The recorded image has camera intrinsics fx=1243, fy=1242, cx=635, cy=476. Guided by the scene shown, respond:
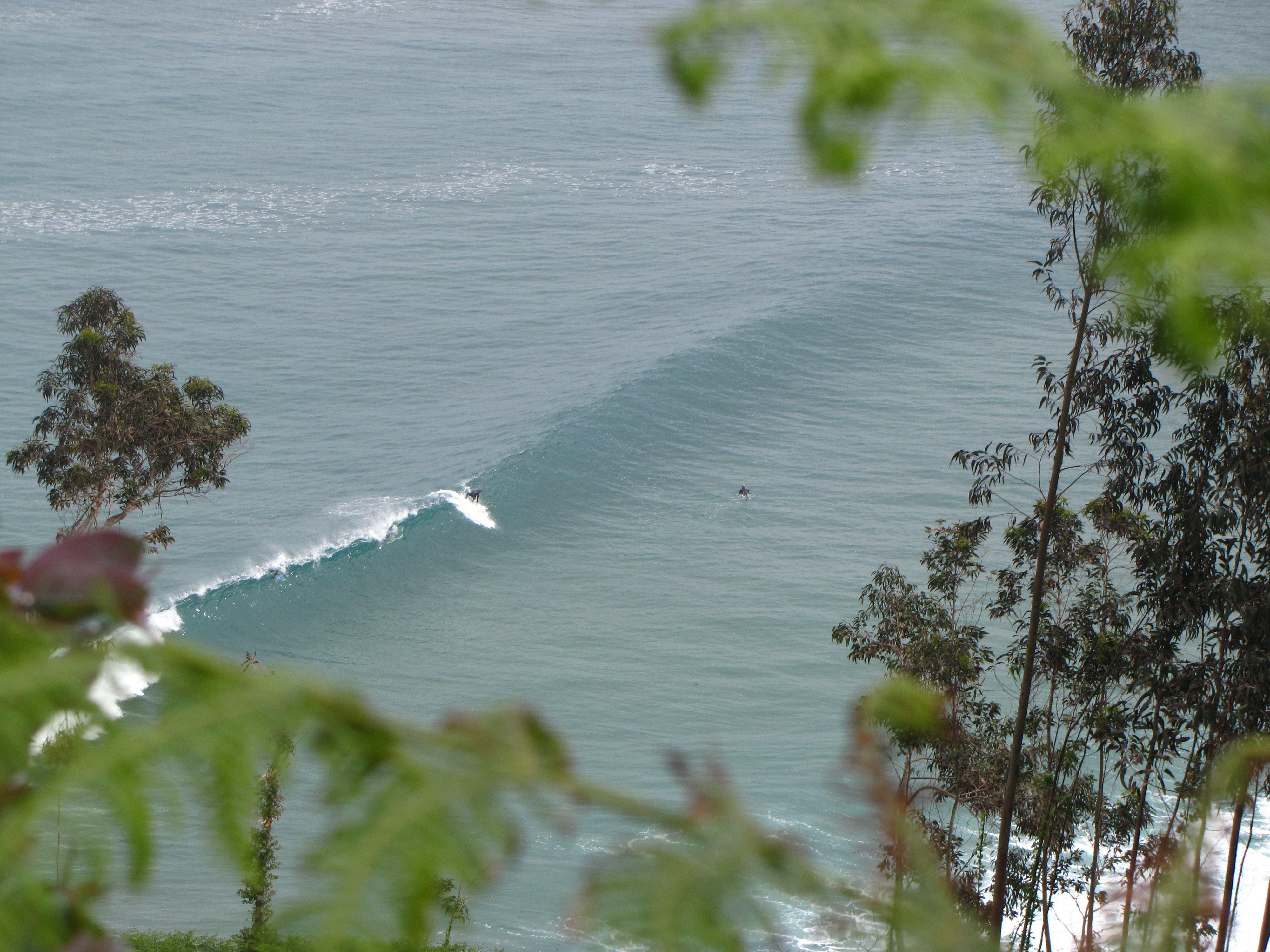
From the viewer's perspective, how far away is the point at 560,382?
128 ft

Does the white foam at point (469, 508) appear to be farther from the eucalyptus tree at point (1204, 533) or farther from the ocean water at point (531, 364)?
the eucalyptus tree at point (1204, 533)

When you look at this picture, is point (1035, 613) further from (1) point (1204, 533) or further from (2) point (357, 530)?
(2) point (357, 530)

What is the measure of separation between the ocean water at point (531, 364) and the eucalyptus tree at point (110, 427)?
5755mm

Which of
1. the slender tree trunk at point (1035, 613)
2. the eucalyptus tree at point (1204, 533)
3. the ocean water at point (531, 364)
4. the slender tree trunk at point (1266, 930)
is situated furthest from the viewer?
the ocean water at point (531, 364)

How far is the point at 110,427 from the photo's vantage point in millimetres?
13344

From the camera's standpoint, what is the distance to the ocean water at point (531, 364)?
2622 cm

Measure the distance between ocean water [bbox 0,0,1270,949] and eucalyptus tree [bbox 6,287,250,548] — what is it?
5755 millimetres

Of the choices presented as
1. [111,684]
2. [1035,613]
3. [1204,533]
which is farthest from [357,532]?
[111,684]

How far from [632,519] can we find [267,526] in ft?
30.7

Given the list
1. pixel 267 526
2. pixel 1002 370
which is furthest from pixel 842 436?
pixel 267 526

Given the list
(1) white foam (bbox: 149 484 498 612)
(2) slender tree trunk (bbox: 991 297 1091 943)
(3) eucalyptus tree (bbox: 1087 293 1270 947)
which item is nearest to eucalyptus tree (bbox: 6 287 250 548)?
(2) slender tree trunk (bbox: 991 297 1091 943)

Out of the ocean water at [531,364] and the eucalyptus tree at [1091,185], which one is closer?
Result: the eucalyptus tree at [1091,185]

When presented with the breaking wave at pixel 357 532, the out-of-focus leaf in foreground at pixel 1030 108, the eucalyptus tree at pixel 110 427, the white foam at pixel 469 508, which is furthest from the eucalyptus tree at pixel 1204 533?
the white foam at pixel 469 508

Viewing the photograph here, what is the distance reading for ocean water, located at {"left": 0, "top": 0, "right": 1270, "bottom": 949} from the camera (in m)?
26.2
